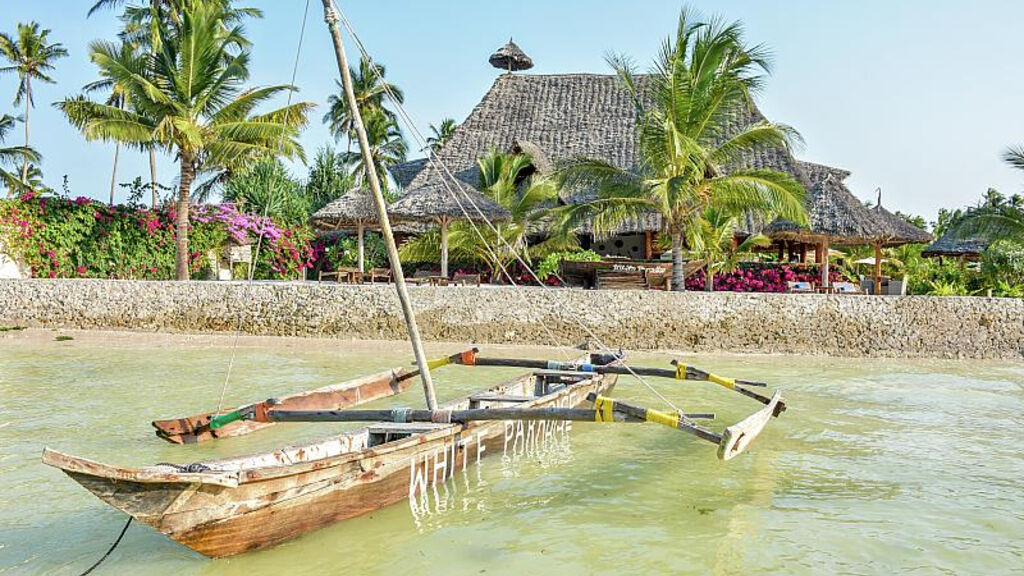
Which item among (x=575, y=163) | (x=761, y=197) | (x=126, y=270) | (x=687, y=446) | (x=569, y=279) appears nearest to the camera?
(x=687, y=446)

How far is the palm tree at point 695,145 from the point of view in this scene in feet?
38.8

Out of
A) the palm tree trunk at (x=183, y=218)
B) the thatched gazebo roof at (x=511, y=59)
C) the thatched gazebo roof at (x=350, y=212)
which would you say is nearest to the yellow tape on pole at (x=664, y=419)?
the thatched gazebo roof at (x=350, y=212)

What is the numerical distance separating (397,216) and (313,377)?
6016mm

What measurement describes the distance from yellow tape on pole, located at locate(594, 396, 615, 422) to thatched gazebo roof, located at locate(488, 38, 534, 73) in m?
21.6

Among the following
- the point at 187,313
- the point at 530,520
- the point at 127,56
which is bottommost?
the point at 530,520

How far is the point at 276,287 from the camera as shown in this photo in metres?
13.2

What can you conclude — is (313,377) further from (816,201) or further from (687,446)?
(816,201)

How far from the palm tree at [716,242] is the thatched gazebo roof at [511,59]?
38.2 feet

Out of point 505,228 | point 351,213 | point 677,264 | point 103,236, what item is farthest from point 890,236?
point 103,236

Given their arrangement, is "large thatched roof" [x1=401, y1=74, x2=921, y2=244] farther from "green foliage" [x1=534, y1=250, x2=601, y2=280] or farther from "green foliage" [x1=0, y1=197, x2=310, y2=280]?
"green foliage" [x1=0, y1=197, x2=310, y2=280]

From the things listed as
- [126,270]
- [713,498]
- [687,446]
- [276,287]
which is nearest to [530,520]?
[713,498]

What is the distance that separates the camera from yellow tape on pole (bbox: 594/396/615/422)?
14.9 ft

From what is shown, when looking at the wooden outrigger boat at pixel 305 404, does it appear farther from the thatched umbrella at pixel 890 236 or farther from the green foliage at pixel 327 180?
the green foliage at pixel 327 180

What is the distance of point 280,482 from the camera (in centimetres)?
354
